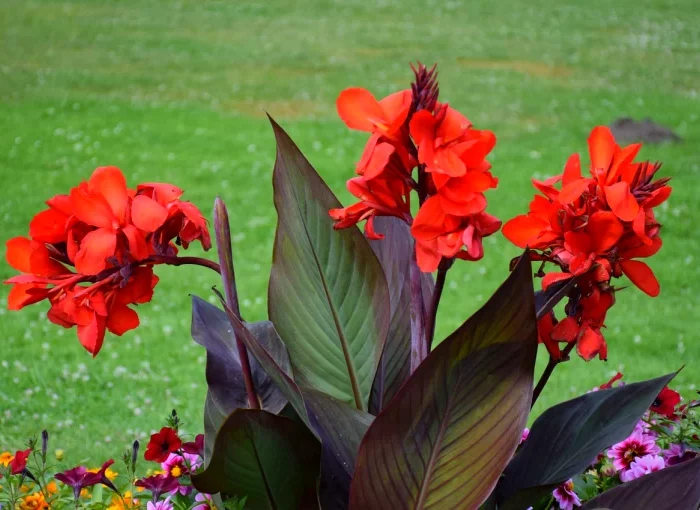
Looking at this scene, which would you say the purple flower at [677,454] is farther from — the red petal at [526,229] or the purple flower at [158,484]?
the purple flower at [158,484]

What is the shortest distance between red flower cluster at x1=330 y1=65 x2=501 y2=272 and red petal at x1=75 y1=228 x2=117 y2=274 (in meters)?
0.37

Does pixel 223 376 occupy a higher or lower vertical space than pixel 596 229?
lower

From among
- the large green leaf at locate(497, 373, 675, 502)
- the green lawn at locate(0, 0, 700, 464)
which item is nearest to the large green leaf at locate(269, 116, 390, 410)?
the large green leaf at locate(497, 373, 675, 502)

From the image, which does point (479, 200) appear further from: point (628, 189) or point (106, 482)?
point (106, 482)

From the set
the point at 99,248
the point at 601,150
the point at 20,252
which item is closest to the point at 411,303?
the point at 601,150

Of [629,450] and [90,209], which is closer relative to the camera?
[90,209]

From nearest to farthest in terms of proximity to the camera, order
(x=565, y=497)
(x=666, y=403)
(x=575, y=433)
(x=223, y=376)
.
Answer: (x=575, y=433), (x=223, y=376), (x=565, y=497), (x=666, y=403)

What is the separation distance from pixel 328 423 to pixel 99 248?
480mm

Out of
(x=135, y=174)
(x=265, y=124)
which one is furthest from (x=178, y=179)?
(x=265, y=124)

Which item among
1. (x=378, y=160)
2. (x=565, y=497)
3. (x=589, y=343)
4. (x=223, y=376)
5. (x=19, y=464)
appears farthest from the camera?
(x=19, y=464)

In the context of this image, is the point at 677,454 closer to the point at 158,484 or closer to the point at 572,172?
the point at 572,172

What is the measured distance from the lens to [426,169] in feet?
5.05

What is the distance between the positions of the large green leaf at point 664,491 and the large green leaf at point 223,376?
0.66 metres

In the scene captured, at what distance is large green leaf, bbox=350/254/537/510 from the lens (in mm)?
1572
